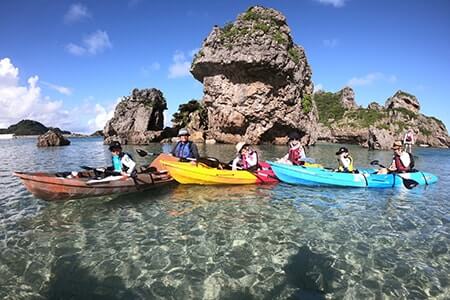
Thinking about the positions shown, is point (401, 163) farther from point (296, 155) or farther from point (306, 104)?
point (306, 104)

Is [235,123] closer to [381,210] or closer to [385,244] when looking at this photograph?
[381,210]

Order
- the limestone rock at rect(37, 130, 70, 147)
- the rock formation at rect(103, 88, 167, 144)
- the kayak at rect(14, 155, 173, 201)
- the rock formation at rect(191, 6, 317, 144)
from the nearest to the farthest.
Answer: the kayak at rect(14, 155, 173, 201), the limestone rock at rect(37, 130, 70, 147), the rock formation at rect(191, 6, 317, 144), the rock formation at rect(103, 88, 167, 144)

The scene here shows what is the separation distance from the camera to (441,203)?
37.7ft

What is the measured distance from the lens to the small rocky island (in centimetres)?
4206

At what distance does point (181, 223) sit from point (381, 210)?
6.53 metres

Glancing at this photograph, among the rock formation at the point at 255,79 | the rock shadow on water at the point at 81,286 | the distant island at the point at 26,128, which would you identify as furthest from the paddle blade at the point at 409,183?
the distant island at the point at 26,128

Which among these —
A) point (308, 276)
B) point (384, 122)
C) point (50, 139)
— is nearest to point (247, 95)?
point (50, 139)

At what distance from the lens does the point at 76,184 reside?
957 cm

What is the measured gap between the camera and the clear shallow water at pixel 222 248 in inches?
212

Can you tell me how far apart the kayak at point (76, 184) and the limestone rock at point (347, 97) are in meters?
89.5

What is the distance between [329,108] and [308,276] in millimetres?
93463

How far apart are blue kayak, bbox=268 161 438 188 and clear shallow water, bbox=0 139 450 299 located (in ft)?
7.27

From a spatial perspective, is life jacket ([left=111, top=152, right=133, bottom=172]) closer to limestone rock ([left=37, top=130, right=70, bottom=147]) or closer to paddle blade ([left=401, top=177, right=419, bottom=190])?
paddle blade ([left=401, top=177, right=419, bottom=190])

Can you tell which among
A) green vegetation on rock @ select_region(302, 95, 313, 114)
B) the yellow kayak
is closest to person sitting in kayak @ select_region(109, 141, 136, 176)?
the yellow kayak
